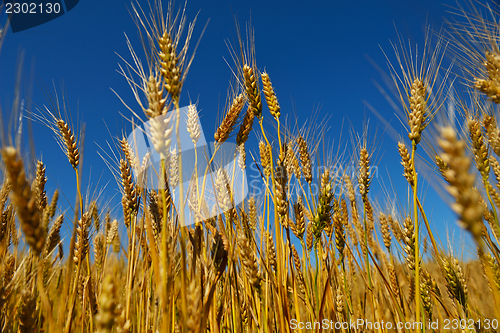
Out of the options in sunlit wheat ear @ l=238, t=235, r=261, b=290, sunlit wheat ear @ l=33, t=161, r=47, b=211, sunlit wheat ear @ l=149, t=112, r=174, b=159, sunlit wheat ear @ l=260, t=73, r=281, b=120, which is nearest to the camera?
sunlit wheat ear @ l=149, t=112, r=174, b=159

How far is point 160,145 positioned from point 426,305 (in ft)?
9.23

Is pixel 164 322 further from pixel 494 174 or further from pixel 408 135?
pixel 494 174

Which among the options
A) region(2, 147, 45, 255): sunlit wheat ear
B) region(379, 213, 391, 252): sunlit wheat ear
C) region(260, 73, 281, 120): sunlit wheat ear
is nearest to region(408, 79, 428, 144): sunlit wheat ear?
region(260, 73, 281, 120): sunlit wheat ear

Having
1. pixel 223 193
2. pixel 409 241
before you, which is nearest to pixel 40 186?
pixel 223 193

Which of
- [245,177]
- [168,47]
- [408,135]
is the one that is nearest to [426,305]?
[408,135]

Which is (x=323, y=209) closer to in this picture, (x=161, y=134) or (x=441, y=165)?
(x=161, y=134)

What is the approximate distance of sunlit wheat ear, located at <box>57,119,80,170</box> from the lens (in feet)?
6.33

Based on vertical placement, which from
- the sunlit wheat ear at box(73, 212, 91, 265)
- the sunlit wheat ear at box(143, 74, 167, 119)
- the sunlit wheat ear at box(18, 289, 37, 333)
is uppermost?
the sunlit wheat ear at box(143, 74, 167, 119)

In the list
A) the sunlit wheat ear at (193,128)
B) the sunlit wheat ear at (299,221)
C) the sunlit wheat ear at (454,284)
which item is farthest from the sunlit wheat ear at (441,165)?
the sunlit wheat ear at (193,128)

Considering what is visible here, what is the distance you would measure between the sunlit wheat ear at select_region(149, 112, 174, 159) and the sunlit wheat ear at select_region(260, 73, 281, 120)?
123 cm

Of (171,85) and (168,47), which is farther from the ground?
(168,47)

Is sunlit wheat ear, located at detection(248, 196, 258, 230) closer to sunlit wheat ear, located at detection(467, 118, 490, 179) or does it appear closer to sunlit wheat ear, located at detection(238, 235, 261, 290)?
sunlit wheat ear, located at detection(238, 235, 261, 290)

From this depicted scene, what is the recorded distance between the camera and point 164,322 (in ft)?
2.84

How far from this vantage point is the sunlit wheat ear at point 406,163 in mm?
2041
